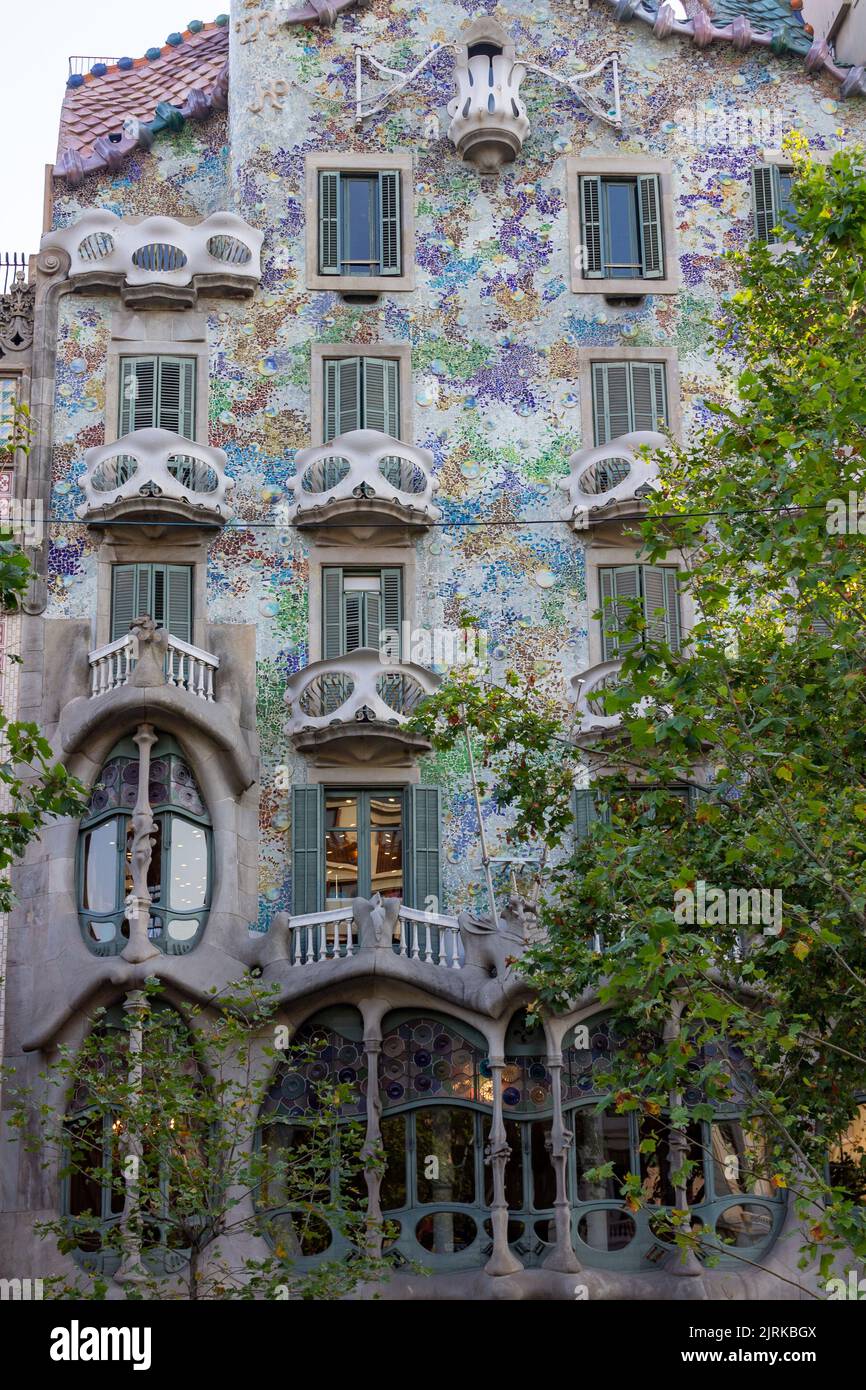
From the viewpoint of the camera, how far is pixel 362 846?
2605 centimetres

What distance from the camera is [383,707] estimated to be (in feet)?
84.7

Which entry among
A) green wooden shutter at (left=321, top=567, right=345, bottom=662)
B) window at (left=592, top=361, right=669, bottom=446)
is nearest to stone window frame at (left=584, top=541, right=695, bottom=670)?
window at (left=592, top=361, right=669, bottom=446)

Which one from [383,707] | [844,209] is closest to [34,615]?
[383,707]

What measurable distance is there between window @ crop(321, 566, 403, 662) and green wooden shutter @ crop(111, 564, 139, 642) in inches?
97.9

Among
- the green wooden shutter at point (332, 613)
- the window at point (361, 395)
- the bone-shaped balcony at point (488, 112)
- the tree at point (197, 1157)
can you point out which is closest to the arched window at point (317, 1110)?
the tree at point (197, 1157)

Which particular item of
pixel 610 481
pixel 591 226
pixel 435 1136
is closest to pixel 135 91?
pixel 591 226

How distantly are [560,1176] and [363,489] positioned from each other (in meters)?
9.15

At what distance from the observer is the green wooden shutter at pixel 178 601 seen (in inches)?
1059

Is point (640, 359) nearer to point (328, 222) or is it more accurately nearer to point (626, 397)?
point (626, 397)

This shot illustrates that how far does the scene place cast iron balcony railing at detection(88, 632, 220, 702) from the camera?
25.7 meters

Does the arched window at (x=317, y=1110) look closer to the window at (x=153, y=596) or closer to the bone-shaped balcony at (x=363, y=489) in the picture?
the window at (x=153, y=596)

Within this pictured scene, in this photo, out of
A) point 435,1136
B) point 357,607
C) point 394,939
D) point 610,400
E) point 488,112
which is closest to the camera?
point 435,1136

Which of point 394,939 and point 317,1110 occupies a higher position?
point 394,939
